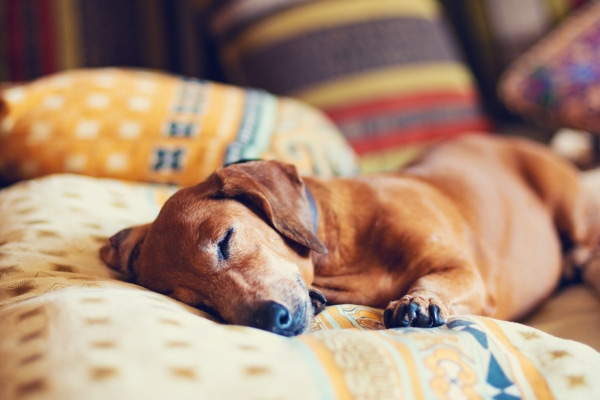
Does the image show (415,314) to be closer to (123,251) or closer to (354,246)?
(354,246)

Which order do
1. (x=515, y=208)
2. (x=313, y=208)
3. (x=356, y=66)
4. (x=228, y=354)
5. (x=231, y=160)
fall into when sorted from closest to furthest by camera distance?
(x=228, y=354) < (x=313, y=208) < (x=231, y=160) < (x=515, y=208) < (x=356, y=66)

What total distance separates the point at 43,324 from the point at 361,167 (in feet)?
5.41

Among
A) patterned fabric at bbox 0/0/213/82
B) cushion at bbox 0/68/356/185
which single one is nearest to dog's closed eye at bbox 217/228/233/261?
cushion at bbox 0/68/356/185

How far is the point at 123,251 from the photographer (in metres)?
1.37

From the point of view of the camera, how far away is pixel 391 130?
2.42m

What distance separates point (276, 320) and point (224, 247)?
244 mm

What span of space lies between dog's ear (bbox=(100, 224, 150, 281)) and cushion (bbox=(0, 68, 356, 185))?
46 centimetres

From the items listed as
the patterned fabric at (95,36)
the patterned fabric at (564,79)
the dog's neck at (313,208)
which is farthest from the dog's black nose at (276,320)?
the patterned fabric at (95,36)

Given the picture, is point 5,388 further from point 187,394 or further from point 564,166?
point 564,166

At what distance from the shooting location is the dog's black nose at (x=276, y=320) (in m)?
1.09

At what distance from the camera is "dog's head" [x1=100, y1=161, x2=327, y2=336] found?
3.89 ft

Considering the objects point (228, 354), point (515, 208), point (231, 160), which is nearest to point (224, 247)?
point (228, 354)

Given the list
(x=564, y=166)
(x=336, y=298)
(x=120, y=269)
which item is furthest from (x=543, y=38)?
(x=120, y=269)

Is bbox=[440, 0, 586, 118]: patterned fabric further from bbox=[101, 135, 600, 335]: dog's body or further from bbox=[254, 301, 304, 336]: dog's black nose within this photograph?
bbox=[254, 301, 304, 336]: dog's black nose
